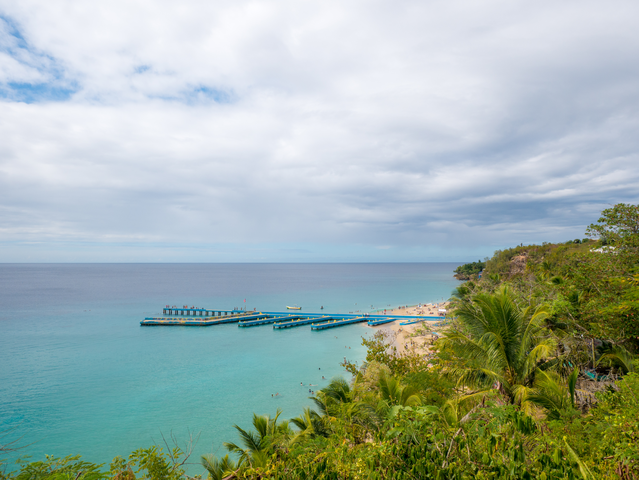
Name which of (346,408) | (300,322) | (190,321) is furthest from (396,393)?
(190,321)

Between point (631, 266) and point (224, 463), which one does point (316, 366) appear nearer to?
point (224, 463)

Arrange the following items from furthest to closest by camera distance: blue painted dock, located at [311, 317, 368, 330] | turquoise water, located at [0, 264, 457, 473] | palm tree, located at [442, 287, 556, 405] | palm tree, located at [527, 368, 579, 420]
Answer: blue painted dock, located at [311, 317, 368, 330] < turquoise water, located at [0, 264, 457, 473] < palm tree, located at [442, 287, 556, 405] < palm tree, located at [527, 368, 579, 420]

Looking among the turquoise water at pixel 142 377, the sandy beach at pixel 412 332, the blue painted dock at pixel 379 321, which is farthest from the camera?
the blue painted dock at pixel 379 321

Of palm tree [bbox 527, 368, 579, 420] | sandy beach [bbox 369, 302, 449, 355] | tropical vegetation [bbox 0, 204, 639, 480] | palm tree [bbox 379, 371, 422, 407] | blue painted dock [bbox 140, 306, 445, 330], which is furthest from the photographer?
blue painted dock [bbox 140, 306, 445, 330]

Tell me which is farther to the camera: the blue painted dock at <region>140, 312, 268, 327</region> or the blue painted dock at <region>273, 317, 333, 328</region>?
the blue painted dock at <region>140, 312, 268, 327</region>

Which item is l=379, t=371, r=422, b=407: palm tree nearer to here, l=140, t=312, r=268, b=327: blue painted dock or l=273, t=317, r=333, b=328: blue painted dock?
l=273, t=317, r=333, b=328: blue painted dock

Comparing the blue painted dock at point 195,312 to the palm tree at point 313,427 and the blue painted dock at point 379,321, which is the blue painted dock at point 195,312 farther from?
the palm tree at point 313,427

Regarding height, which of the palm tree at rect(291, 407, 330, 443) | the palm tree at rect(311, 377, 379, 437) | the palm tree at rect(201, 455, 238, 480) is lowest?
the palm tree at rect(201, 455, 238, 480)

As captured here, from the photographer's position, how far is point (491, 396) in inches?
328

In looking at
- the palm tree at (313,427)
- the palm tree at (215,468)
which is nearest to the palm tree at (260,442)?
the palm tree at (215,468)

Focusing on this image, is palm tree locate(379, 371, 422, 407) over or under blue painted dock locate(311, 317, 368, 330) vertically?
over

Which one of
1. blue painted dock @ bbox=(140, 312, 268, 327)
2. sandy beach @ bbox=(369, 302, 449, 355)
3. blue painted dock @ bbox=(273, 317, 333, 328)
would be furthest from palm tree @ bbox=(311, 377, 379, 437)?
blue painted dock @ bbox=(140, 312, 268, 327)

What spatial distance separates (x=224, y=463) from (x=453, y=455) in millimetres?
11092

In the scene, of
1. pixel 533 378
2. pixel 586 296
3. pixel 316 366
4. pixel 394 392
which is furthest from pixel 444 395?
pixel 316 366
